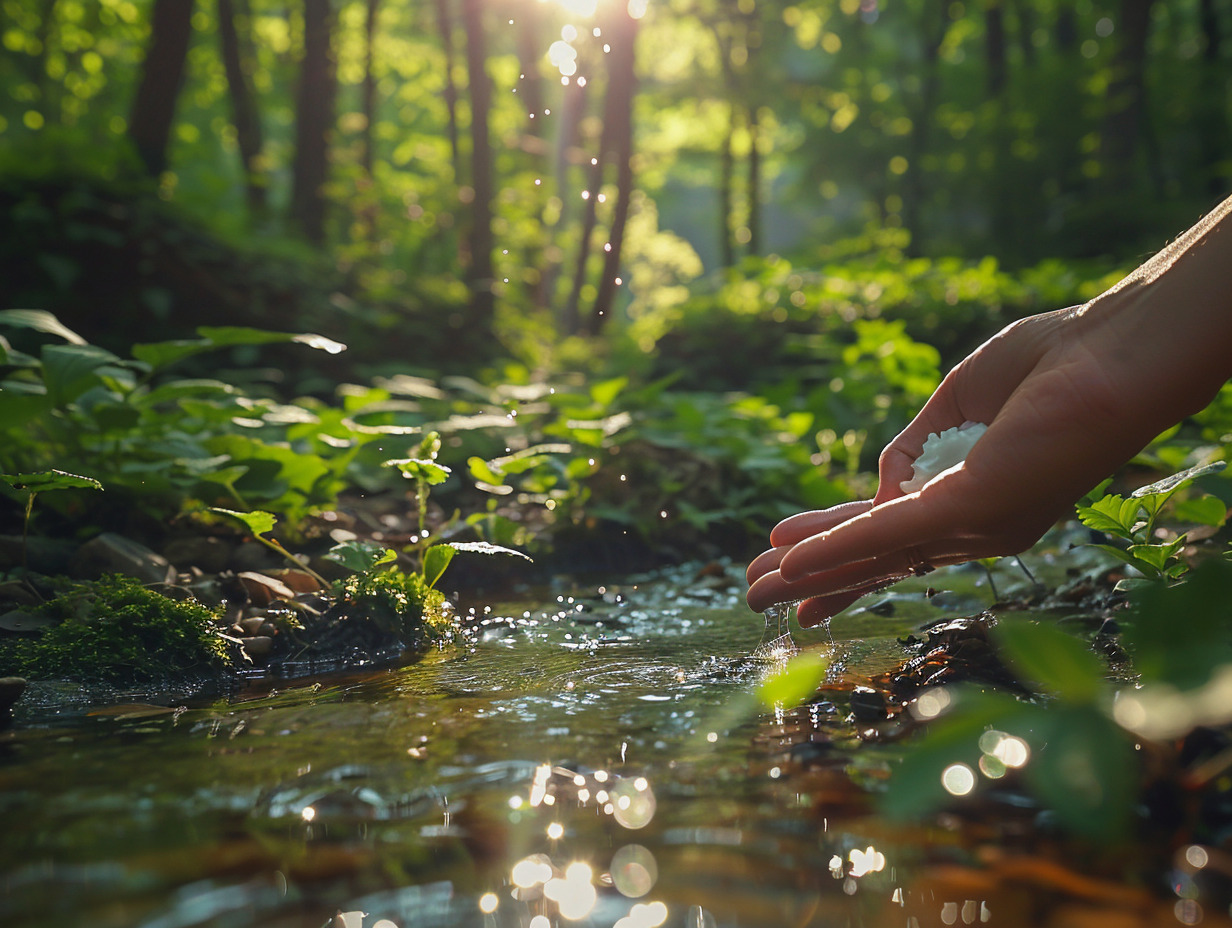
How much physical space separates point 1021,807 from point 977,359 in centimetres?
117

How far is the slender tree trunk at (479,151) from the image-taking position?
1020cm

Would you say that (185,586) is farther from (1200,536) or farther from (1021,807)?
(1200,536)

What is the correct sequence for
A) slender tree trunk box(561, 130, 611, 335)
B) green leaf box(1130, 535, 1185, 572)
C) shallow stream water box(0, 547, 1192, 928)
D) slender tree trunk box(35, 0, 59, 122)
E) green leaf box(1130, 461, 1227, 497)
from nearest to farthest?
shallow stream water box(0, 547, 1192, 928) → green leaf box(1130, 461, 1227, 497) → green leaf box(1130, 535, 1185, 572) → slender tree trunk box(561, 130, 611, 335) → slender tree trunk box(35, 0, 59, 122)

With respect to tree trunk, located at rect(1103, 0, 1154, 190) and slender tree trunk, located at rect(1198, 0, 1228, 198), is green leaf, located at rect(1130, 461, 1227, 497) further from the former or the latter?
slender tree trunk, located at rect(1198, 0, 1228, 198)

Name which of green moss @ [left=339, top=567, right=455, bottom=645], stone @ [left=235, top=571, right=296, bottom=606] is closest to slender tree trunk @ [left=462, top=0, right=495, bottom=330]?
stone @ [left=235, top=571, right=296, bottom=606]

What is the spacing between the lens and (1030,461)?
1758 mm

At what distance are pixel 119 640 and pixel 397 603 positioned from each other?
770mm

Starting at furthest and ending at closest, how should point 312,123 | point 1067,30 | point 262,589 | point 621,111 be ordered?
point 1067,30, point 621,111, point 312,123, point 262,589

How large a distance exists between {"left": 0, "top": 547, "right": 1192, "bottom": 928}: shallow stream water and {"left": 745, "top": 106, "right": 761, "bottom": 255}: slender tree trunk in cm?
1804

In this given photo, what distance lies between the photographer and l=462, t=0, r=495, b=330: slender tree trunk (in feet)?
33.4

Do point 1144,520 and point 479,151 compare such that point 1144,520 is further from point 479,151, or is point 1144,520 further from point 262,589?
point 479,151

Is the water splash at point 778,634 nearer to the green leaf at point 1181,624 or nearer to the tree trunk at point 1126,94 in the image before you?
the green leaf at point 1181,624

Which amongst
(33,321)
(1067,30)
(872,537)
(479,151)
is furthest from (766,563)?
(1067,30)

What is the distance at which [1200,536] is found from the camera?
3.08 metres
